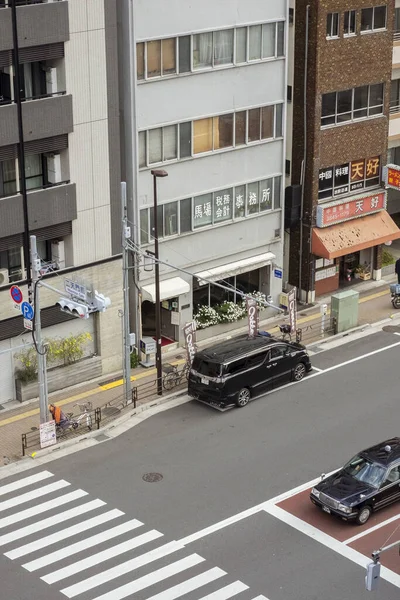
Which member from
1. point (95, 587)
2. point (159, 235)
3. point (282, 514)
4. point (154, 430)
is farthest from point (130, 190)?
point (95, 587)

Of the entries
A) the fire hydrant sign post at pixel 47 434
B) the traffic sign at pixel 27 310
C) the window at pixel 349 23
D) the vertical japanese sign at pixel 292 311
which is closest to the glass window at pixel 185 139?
the vertical japanese sign at pixel 292 311

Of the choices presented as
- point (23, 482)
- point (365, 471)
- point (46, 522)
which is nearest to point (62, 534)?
point (46, 522)

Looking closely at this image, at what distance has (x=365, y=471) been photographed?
34656mm

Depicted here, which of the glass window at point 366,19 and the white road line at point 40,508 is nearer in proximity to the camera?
the white road line at point 40,508

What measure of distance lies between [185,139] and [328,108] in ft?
26.9

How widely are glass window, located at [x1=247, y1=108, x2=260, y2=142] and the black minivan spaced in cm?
945

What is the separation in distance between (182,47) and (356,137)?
451 inches

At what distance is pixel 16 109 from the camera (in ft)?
128

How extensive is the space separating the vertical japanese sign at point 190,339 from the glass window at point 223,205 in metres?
6.06

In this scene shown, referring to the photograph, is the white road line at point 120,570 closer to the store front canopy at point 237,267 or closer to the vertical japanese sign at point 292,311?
the vertical japanese sign at point 292,311

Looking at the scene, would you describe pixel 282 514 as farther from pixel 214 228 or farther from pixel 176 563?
pixel 214 228

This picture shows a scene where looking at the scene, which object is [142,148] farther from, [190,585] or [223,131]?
[190,585]

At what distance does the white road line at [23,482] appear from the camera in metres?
36.3

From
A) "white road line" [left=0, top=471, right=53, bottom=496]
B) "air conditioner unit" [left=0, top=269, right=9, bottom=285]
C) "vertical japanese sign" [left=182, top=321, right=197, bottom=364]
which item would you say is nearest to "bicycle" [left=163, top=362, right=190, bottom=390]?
"vertical japanese sign" [left=182, top=321, right=197, bottom=364]
